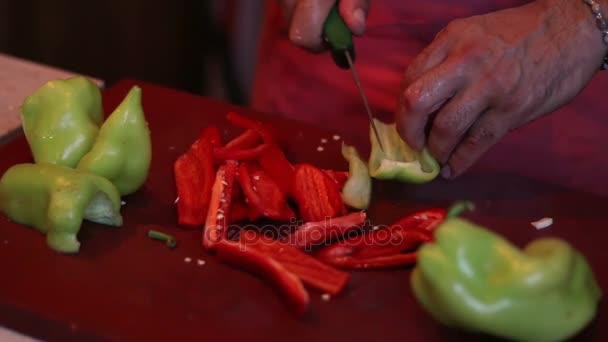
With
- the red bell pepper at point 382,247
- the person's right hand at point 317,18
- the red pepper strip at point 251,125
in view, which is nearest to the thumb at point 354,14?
the person's right hand at point 317,18

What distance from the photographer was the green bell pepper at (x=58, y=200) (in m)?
1.41

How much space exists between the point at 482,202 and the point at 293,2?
53cm

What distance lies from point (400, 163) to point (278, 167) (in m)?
0.22

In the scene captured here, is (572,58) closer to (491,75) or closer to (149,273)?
(491,75)

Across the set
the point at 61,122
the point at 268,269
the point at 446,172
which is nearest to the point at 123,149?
the point at 61,122

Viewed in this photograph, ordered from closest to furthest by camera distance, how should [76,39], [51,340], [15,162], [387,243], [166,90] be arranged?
[51,340], [387,243], [15,162], [166,90], [76,39]

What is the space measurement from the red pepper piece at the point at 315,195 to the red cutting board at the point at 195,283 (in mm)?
84

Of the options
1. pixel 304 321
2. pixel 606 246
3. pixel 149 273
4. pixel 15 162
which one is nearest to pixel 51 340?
pixel 149 273

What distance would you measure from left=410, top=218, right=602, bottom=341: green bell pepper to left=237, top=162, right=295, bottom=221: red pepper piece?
38cm

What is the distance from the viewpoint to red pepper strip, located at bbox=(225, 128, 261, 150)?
1696 millimetres

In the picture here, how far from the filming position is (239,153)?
1656 mm

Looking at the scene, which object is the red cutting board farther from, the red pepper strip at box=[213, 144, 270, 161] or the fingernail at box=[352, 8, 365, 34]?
the fingernail at box=[352, 8, 365, 34]

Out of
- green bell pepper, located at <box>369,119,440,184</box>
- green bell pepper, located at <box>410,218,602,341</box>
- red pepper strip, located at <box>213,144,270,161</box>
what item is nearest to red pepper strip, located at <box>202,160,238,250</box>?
red pepper strip, located at <box>213,144,270,161</box>

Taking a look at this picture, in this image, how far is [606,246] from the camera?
1563 millimetres
